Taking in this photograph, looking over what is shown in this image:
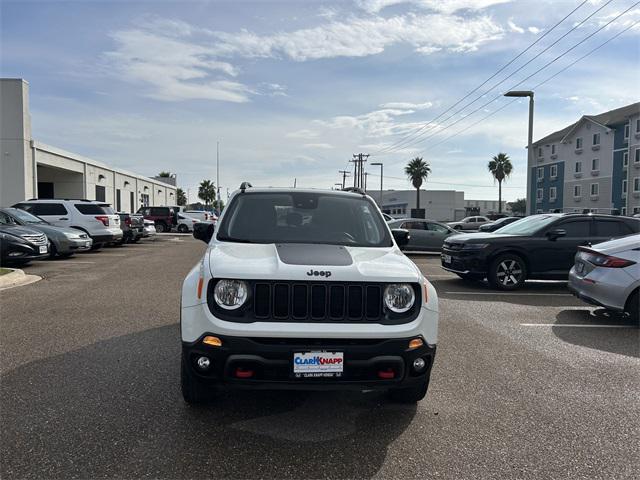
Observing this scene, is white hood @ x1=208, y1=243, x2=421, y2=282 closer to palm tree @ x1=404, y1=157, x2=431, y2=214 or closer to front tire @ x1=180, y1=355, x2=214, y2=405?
front tire @ x1=180, y1=355, x2=214, y2=405

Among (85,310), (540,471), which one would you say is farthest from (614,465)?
(85,310)

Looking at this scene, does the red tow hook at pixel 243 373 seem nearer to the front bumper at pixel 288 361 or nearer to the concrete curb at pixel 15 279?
the front bumper at pixel 288 361

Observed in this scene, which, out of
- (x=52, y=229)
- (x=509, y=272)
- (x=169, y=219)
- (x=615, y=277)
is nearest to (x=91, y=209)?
(x=52, y=229)

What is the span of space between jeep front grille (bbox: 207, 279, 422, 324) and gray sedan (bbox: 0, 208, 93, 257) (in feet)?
41.6

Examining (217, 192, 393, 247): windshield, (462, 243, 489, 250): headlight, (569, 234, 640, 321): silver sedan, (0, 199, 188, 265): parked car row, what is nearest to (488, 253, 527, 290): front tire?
(462, 243, 489, 250): headlight

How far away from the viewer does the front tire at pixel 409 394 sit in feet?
12.8

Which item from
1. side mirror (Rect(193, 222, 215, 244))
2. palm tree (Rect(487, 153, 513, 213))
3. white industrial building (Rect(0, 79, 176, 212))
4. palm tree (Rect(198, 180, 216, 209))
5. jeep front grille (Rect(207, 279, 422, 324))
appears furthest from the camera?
palm tree (Rect(198, 180, 216, 209))

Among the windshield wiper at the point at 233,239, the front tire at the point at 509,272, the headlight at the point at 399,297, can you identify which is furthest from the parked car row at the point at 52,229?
the headlight at the point at 399,297

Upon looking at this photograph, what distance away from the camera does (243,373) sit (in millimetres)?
3285

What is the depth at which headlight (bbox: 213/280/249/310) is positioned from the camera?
3.40 metres

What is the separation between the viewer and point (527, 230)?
10500 mm

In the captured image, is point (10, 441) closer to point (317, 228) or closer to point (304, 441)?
point (304, 441)

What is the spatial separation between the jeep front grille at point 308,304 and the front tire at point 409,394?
30.3 inches

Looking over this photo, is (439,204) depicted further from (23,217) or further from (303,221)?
(303,221)
